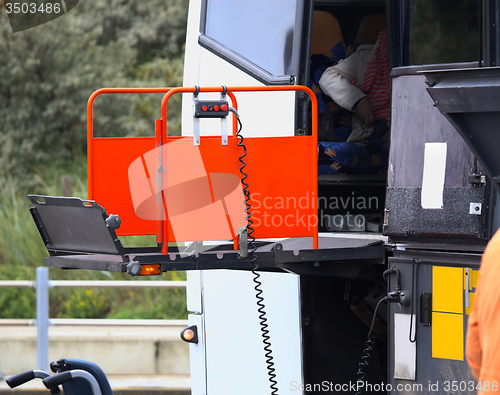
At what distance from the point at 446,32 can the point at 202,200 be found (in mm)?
1610

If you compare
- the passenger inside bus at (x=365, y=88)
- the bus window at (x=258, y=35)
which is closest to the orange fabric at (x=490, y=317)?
the bus window at (x=258, y=35)

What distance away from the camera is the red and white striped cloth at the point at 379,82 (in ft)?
15.2

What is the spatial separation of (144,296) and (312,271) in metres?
6.08

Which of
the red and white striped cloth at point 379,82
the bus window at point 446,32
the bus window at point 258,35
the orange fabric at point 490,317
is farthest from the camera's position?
the red and white striped cloth at point 379,82

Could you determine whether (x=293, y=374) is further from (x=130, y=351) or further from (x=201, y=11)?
(x=130, y=351)

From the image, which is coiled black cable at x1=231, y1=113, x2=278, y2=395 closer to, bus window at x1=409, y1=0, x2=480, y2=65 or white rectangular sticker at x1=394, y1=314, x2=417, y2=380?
white rectangular sticker at x1=394, y1=314, x2=417, y2=380

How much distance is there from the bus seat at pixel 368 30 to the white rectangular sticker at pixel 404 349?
2211 millimetres

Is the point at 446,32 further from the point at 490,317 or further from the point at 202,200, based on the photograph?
the point at 490,317

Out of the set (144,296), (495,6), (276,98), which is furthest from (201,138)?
(144,296)

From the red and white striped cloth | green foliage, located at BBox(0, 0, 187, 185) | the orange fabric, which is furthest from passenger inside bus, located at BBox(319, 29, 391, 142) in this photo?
green foliage, located at BBox(0, 0, 187, 185)

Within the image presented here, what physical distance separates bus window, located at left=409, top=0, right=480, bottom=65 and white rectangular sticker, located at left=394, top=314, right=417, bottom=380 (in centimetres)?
140

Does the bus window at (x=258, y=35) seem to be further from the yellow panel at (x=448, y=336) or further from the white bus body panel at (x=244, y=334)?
the yellow panel at (x=448, y=336)

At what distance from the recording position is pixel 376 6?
5031 millimetres

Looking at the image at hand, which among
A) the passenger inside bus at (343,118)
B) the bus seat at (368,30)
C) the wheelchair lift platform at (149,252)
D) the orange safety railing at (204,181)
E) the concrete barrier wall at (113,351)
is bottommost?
the concrete barrier wall at (113,351)
